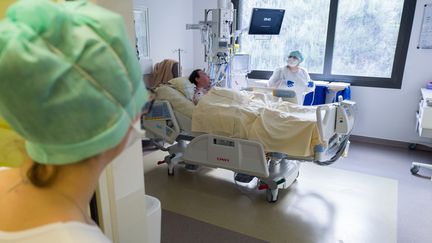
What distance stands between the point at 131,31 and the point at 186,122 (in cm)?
202

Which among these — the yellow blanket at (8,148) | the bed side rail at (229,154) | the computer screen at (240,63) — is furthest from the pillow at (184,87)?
the yellow blanket at (8,148)

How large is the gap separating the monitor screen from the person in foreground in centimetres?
372

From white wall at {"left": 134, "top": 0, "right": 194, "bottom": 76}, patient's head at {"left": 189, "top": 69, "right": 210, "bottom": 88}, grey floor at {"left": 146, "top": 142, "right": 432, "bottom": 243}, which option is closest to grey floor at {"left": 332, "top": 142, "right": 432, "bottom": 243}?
grey floor at {"left": 146, "top": 142, "right": 432, "bottom": 243}

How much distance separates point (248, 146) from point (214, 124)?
379mm

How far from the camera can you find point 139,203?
1.23 meters

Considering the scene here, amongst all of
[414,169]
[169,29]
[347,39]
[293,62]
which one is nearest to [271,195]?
[414,169]

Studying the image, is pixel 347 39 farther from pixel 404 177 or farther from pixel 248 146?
pixel 248 146

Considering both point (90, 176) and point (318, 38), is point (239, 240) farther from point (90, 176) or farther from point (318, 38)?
point (318, 38)

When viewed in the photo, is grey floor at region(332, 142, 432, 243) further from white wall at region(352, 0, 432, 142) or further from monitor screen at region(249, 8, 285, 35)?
monitor screen at region(249, 8, 285, 35)

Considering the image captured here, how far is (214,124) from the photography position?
2.81m

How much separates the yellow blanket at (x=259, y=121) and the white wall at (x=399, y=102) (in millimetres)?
1845

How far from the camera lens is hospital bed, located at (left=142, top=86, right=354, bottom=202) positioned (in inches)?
102

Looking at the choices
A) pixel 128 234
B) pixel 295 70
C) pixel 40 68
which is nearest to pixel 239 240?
pixel 128 234

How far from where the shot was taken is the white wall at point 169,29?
14.8ft
